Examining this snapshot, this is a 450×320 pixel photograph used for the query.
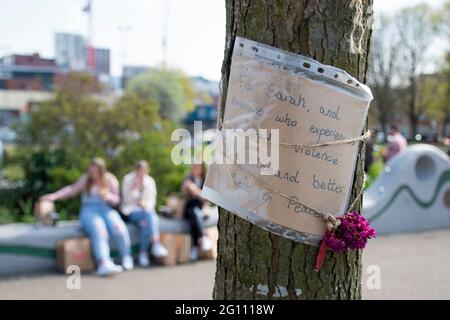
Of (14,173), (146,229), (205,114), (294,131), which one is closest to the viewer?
(294,131)

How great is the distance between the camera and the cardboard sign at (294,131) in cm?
191

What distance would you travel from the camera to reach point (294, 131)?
191 cm

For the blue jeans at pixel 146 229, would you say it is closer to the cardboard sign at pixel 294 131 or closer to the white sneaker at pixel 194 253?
the white sneaker at pixel 194 253

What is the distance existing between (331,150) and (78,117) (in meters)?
8.79

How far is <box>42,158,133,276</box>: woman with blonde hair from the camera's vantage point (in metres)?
6.68

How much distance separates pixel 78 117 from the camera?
1012cm

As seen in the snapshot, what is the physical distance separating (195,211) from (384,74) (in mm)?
39336

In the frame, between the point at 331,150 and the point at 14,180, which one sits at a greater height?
the point at 331,150

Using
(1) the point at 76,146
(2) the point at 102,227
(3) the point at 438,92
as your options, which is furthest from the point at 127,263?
(3) the point at 438,92

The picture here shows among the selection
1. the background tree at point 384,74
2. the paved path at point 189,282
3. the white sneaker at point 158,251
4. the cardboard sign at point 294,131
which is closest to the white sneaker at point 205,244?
the paved path at point 189,282

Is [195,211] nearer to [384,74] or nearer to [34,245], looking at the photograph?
[34,245]

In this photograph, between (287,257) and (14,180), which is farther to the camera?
(14,180)

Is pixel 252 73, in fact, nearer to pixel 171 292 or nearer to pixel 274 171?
pixel 274 171
